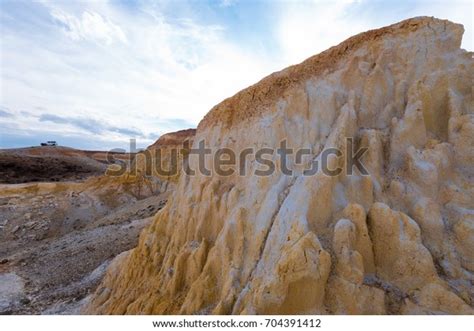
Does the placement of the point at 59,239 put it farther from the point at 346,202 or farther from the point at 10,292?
the point at 346,202

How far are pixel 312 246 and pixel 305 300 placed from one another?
0.67 m

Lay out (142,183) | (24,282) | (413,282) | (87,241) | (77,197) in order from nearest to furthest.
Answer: (413,282)
(24,282)
(87,241)
(77,197)
(142,183)

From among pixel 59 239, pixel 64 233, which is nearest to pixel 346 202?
pixel 59 239

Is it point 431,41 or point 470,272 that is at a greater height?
point 431,41

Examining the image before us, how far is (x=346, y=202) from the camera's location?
465 cm

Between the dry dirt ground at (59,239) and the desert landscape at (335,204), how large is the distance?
0.56m

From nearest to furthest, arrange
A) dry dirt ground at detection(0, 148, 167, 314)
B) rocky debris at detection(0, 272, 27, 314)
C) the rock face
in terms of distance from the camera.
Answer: the rock face → rocky debris at detection(0, 272, 27, 314) → dry dirt ground at detection(0, 148, 167, 314)

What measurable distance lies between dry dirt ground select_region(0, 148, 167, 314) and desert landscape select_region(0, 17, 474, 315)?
56 centimetres

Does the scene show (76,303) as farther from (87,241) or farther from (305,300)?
(305,300)

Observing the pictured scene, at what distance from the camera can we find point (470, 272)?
13.4ft

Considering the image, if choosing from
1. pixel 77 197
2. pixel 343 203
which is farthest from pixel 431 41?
pixel 77 197

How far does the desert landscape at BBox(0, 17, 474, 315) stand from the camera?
405 cm

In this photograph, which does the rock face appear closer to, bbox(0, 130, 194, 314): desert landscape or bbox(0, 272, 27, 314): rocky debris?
bbox(0, 130, 194, 314): desert landscape

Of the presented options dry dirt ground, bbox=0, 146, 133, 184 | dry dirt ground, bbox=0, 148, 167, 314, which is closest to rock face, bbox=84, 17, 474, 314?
Answer: dry dirt ground, bbox=0, 148, 167, 314
